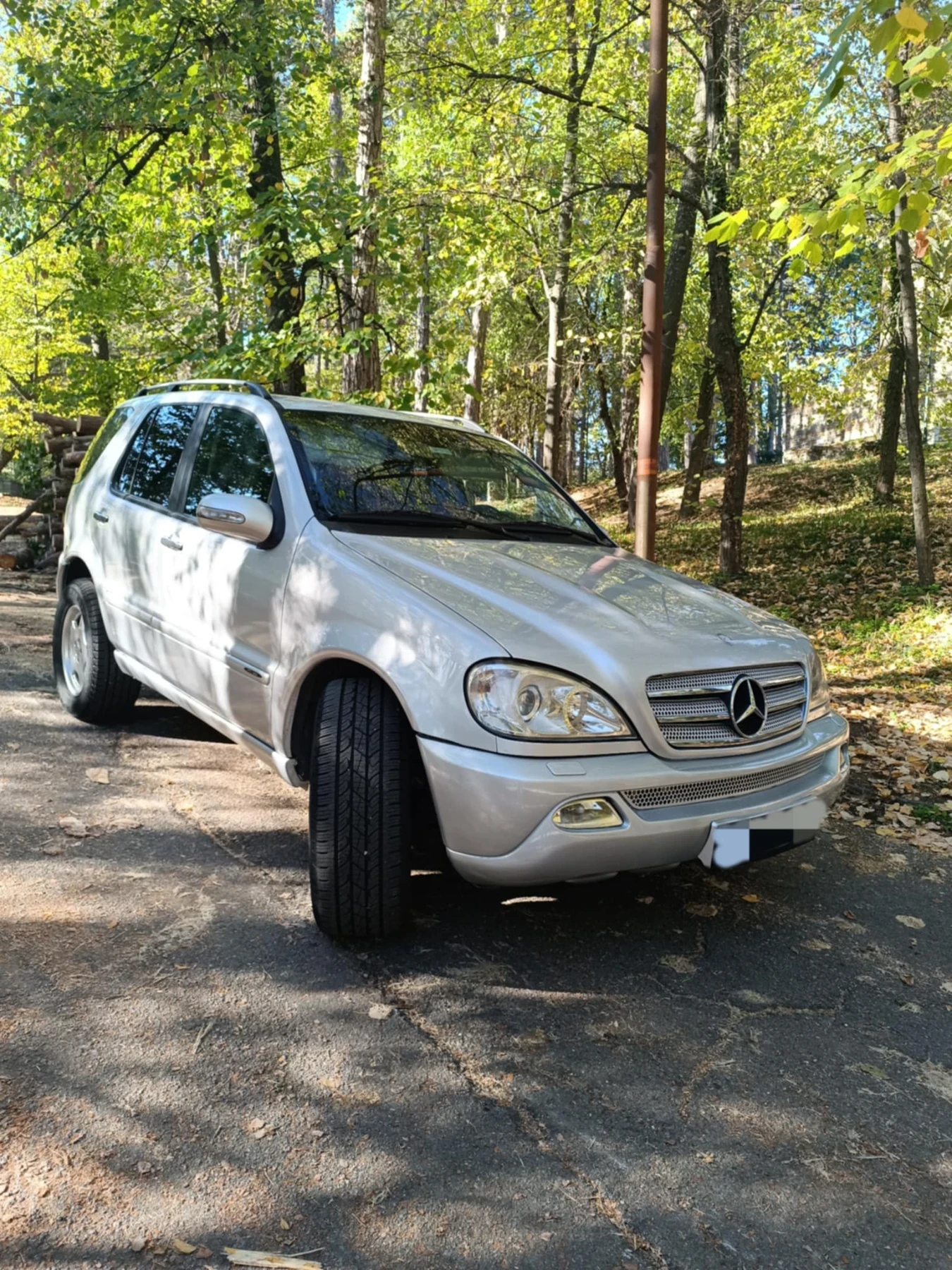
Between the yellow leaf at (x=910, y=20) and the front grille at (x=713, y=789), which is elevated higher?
the yellow leaf at (x=910, y=20)

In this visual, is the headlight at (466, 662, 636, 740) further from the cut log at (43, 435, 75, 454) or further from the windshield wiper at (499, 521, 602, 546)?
the cut log at (43, 435, 75, 454)

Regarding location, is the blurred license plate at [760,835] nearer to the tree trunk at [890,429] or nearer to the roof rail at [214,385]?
the roof rail at [214,385]

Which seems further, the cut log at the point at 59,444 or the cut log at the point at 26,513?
the cut log at the point at 26,513

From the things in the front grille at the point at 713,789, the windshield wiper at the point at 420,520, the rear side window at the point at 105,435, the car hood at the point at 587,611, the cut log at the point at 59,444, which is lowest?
the front grille at the point at 713,789

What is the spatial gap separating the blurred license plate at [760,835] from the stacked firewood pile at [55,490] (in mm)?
11374

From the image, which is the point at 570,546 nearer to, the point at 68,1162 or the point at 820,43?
the point at 68,1162

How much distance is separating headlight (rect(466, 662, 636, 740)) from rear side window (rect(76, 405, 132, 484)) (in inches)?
137

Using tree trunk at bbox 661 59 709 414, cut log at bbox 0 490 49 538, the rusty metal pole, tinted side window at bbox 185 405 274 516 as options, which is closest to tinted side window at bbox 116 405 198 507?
tinted side window at bbox 185 405 274 516

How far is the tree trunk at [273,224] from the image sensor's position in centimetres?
771

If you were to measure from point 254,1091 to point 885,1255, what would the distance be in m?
1.47

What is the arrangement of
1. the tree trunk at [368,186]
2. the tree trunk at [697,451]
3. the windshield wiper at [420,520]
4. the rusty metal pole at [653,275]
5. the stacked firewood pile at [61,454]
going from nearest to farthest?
the windshield wiper at [420,520]
the rusty metal pole at [653,275]
the tree trunk at [368,186]
the stacked firewood pile at [61,454]
the tree trunk at [697,451]

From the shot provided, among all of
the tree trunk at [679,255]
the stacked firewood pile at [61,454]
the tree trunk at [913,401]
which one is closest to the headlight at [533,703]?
the tree trunk at [913,401]

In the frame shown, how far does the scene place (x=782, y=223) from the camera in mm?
4156

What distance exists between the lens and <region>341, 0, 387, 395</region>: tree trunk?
8.20m
